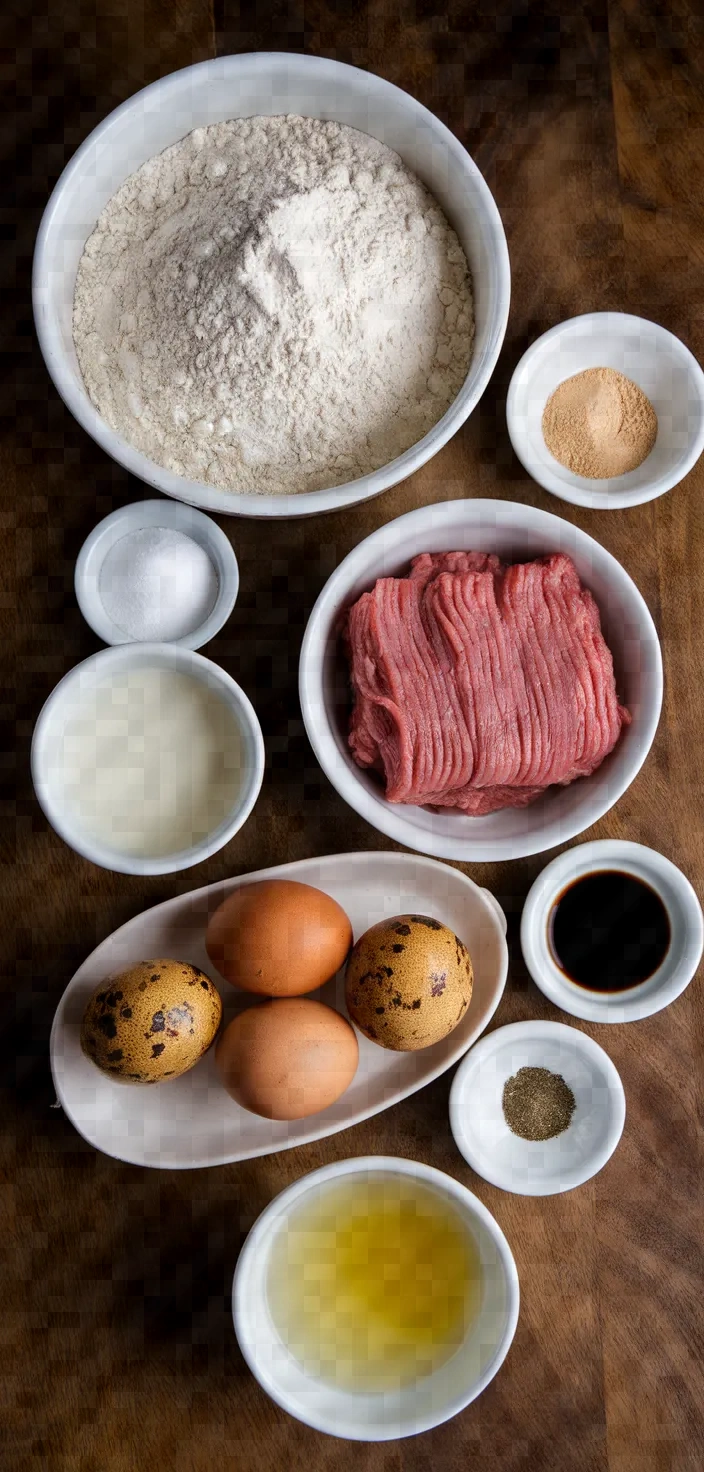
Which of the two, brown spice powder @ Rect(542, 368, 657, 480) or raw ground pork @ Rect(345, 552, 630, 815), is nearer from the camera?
raw ground pork @ Rect(345, 552, 630, 815)

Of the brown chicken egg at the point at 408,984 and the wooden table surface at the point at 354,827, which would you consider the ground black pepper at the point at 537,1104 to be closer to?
the wooden table surface at the point at 354,827

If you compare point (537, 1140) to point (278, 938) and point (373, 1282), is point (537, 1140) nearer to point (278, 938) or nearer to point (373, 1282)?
point (373, 1282)

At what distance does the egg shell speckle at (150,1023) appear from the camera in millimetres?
1025

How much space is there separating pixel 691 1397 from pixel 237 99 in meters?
1.58

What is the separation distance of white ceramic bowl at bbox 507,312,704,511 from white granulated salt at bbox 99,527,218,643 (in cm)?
39

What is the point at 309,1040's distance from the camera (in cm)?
105

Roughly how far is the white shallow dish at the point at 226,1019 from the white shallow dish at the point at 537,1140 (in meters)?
0.05

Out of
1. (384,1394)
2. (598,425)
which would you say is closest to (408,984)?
(384,1394)

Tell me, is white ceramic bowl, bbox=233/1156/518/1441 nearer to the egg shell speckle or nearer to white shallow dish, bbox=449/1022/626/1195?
white shallow dish, bbox=449/1022/626/1195

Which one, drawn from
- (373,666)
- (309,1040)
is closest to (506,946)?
(309,1040)

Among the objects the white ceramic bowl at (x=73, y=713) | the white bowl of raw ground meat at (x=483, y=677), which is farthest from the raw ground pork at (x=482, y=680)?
the white ceramic bowl at (x=73, y=713)

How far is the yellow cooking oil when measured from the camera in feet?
3.71

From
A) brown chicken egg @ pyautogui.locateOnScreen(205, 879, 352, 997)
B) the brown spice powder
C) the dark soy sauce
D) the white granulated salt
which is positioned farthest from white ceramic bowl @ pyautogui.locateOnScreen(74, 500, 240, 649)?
the dark soy sauce

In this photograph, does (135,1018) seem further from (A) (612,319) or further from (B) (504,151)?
(B) (504,151)
